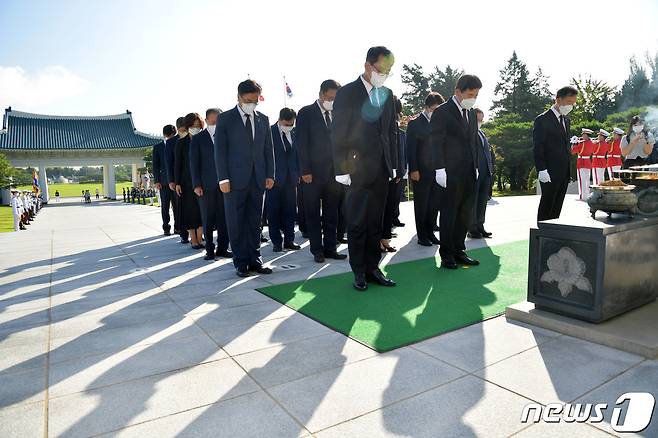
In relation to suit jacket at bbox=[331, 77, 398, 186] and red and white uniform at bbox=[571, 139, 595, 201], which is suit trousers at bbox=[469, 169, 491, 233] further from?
red and white uniform at bbox=[571, 139, 595, 201]

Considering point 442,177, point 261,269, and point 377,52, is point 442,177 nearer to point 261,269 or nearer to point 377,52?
point 377,52

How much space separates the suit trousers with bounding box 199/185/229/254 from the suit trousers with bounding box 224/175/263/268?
113 cm

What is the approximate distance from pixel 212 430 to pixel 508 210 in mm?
9709

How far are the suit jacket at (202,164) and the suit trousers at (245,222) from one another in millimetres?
1146

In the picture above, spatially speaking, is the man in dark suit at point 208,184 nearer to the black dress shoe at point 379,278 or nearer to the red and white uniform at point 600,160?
the black dress shoe at point 379,278

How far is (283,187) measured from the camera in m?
6.56

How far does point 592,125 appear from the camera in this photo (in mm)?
24250

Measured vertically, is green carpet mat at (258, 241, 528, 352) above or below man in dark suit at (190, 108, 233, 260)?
below

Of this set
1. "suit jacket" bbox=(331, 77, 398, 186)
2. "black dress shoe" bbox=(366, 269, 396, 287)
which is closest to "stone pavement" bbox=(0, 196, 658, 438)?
"black dress shoe" bbox=(366, 269, 396, 287)

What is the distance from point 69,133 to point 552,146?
42769 mm

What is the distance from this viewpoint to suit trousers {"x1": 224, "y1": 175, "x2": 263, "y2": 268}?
466cm

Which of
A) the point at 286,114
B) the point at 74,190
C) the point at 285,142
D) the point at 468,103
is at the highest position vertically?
the point at 286,114

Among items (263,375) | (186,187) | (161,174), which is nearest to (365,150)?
(263,375)

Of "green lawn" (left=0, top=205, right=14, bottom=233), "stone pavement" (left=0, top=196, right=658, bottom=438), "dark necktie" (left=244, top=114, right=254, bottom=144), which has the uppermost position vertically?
"dark necktie" (left=244, top=114, right=254, bottom=144)
